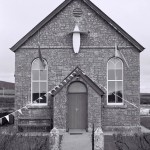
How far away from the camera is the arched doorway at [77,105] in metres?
20.6

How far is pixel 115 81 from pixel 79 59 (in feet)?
8.79

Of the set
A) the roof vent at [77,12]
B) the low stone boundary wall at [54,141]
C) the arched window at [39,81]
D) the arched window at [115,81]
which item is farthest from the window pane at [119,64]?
the low stone boundary wall at [54,141]

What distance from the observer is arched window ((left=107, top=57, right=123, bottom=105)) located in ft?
69.7

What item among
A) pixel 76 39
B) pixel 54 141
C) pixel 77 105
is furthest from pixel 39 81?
pixel 54 141

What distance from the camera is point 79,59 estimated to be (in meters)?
21.2

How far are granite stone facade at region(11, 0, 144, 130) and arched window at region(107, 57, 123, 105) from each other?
0.30 meters

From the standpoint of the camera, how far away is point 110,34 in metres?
21.3

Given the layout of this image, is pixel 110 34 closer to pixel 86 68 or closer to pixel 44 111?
pixel 86 68

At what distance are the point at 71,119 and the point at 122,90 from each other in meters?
3.72

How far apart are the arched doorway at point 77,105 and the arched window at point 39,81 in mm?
1807

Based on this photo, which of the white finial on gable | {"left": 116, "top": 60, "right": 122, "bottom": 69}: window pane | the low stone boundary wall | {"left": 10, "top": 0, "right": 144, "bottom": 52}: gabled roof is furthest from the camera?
{"left": 116, "top": 60, "right": 122, "bottom": 69}: window pane

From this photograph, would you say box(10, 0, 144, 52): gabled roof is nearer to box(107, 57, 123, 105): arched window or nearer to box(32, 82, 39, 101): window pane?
box(107, 57, 123, 105): arched window

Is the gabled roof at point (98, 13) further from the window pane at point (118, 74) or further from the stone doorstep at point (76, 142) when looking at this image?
the stone doorstep at point (76, 142)

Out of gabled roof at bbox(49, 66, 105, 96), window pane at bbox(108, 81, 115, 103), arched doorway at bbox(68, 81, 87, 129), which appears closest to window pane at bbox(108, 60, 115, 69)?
window pane at bbox(108, 81, 115, 103)
